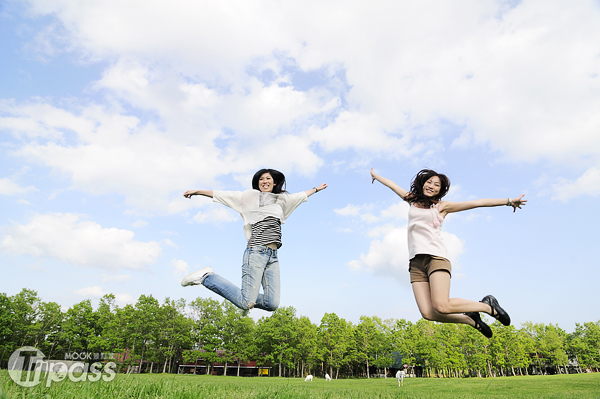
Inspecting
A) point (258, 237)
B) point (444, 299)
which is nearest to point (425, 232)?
point (444, 299)

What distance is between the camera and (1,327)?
40.3 metres

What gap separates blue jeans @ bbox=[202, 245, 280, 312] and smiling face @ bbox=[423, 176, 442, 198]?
Answer: 2567 mm

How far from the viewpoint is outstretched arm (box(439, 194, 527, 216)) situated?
521cm

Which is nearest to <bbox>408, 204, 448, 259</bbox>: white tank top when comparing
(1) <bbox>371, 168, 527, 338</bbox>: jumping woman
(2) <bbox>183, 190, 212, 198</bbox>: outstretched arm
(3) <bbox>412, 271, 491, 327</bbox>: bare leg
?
(1) <bbox>371, 168, 527, 338</bbox>: jumping woman

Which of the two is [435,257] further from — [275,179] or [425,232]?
[275,179]

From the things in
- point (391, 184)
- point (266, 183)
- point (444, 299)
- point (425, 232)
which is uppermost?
point (266, 183)

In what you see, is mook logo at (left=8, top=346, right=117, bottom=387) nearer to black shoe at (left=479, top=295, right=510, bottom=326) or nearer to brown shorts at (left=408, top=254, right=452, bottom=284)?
brown shorts at (left=408, top=254, right=452, bottom=284)

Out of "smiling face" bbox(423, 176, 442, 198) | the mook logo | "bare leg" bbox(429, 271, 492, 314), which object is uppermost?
"smiling face" bbox(423, 176, 442, 198)

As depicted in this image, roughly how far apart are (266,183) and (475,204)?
3.44 m

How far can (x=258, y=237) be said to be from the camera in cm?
585

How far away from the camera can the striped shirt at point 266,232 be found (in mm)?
5820

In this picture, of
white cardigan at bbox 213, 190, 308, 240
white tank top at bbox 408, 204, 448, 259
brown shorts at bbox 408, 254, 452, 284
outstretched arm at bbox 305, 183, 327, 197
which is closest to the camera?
brown shorts at bbox 408, 254, 452, 284

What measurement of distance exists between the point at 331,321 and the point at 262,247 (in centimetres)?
5330

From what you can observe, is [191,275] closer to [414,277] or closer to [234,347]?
[414,277]
